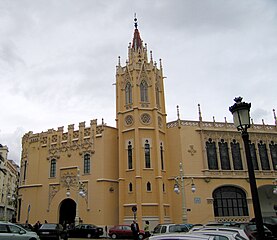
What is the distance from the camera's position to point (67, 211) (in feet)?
123

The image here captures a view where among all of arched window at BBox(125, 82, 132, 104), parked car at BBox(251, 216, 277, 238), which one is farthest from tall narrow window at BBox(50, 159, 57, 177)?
parked car at BBox(251, 216, 277, 238)

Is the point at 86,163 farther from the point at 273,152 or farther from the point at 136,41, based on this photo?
the point at 273,152

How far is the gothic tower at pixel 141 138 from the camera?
33344mm

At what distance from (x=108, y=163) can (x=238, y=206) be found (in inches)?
612

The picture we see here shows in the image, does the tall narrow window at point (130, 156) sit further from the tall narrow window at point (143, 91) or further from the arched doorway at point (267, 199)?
the arched doorway at point (267, 199)

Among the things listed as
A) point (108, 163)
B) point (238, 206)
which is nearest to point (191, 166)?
point (238, 206)

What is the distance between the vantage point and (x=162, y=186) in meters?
34.2

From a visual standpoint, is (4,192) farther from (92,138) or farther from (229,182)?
(229,182)

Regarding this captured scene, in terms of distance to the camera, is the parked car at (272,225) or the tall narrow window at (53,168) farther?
the tall narrow window at (53,168)

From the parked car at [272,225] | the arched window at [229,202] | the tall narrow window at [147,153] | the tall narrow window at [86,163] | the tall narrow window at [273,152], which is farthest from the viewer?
the tall narrow window at [273,152]

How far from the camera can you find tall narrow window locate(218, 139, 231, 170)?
3738cm

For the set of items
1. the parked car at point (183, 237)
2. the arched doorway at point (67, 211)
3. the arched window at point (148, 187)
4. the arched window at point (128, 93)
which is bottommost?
the parked car at point (183, 237)

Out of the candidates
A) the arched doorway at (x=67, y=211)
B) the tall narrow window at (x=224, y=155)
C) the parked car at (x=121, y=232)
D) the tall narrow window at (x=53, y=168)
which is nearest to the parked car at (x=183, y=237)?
the parked car at (x=121, y=232)

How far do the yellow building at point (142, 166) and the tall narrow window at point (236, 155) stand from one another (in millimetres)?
118
